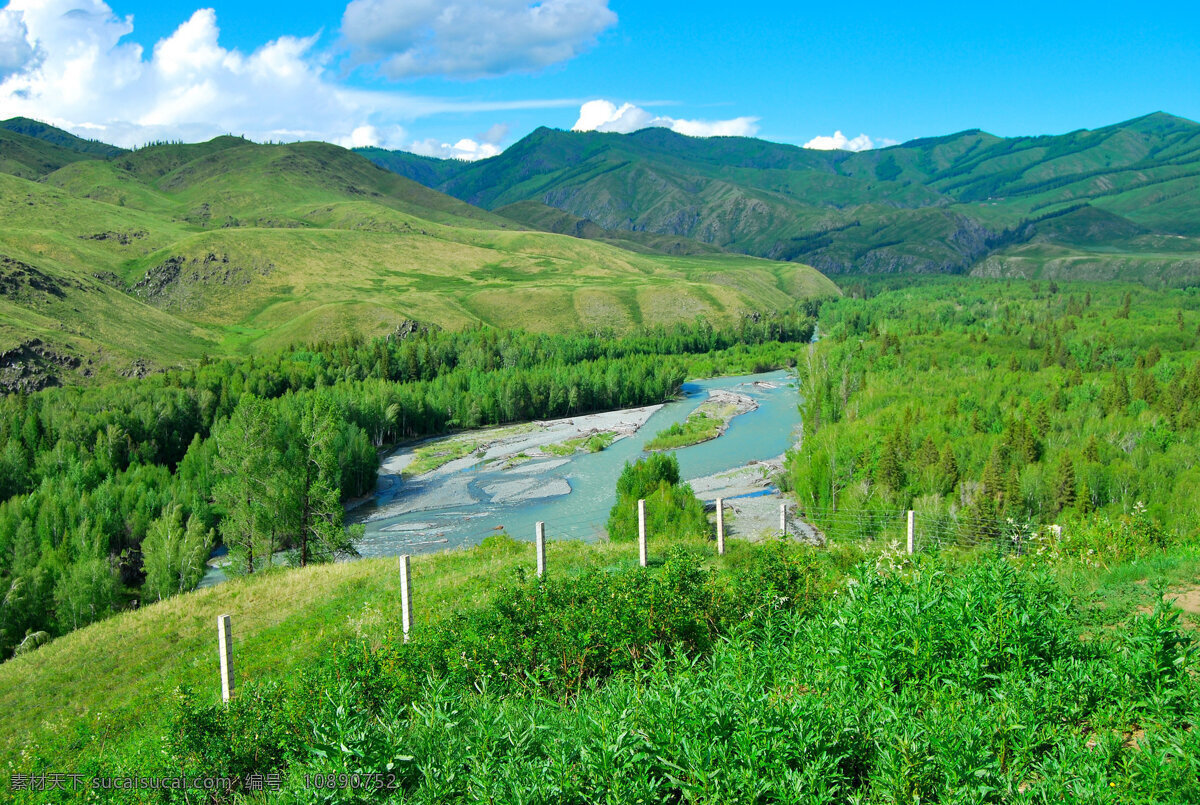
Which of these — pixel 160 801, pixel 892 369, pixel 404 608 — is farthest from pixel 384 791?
pixel 892 369

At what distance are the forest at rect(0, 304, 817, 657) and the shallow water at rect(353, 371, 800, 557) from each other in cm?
704

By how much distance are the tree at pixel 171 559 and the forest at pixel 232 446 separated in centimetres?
13

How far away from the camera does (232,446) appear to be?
46000 millimetres

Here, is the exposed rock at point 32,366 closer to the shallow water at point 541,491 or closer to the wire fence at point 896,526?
the shallow water at point 541,491

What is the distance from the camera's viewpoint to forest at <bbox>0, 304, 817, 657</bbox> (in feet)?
148

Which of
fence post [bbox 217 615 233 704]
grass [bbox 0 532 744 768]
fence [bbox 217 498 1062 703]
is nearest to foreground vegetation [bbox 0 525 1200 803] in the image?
grass [bbox 0 532 744 768]

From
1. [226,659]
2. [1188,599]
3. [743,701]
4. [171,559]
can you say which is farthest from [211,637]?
[171,559]

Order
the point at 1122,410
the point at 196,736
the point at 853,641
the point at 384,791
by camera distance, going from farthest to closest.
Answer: the point at 1122,410 → the point at 853,641 → the point at 196,736 → the point at 384,791

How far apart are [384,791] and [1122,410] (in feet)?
272

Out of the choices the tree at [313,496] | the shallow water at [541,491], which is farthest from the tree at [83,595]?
the shallow water at [541,491]

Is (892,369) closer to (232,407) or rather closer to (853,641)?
(232,407)

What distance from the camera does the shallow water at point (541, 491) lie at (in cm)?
5828

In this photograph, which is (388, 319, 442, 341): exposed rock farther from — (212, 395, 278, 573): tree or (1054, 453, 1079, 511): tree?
(1054, 453, 1079, 511): tree

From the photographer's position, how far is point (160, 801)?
913 centimetres
